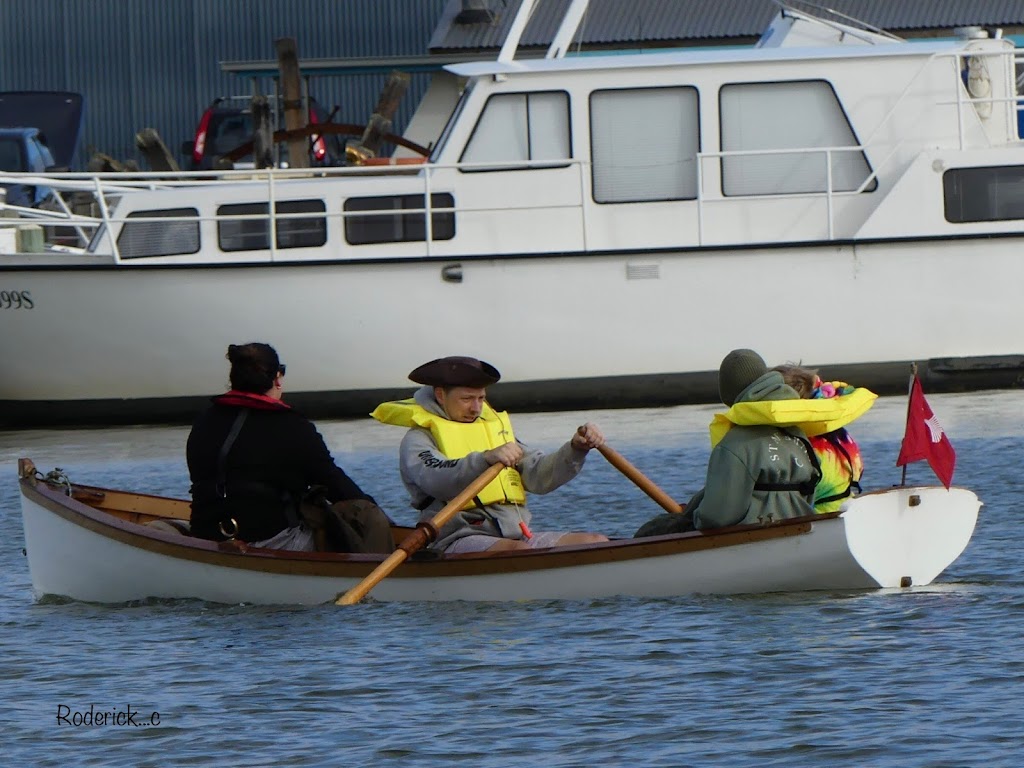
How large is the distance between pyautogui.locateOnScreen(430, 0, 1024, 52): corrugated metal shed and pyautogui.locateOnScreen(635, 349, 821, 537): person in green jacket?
20.9 metres

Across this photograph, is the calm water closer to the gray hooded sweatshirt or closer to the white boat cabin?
the gray hooded sweatshirt

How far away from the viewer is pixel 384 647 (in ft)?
28.7

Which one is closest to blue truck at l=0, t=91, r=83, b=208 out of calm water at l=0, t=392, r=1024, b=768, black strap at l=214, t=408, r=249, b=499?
calm water at l=0, t=392, r=1024, b=768

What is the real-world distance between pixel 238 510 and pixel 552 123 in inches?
312

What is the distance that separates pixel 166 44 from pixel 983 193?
73.2 feet

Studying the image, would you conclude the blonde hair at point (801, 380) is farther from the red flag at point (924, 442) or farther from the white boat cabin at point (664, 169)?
the white boat cabin at point (664, 169)

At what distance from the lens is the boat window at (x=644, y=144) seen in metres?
16.8

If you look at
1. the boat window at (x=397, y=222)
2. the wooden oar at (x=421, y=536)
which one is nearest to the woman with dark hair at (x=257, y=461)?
the wooden oar at (x=421, y=536)

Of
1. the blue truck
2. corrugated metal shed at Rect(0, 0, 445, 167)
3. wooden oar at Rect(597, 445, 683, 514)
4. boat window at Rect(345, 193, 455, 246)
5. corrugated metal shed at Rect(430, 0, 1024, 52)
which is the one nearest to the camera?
wooden oar at Rect(597, 445, 683, 514)

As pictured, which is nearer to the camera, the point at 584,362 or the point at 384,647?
the point at 384,647

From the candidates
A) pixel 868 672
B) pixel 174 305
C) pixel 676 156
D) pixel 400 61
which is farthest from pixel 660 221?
pixel 400 61

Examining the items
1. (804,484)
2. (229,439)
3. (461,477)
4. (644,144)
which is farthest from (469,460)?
(644,144)

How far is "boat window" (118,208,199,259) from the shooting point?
17.2 meters

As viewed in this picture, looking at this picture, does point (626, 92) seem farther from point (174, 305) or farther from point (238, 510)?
point (238, 510)
